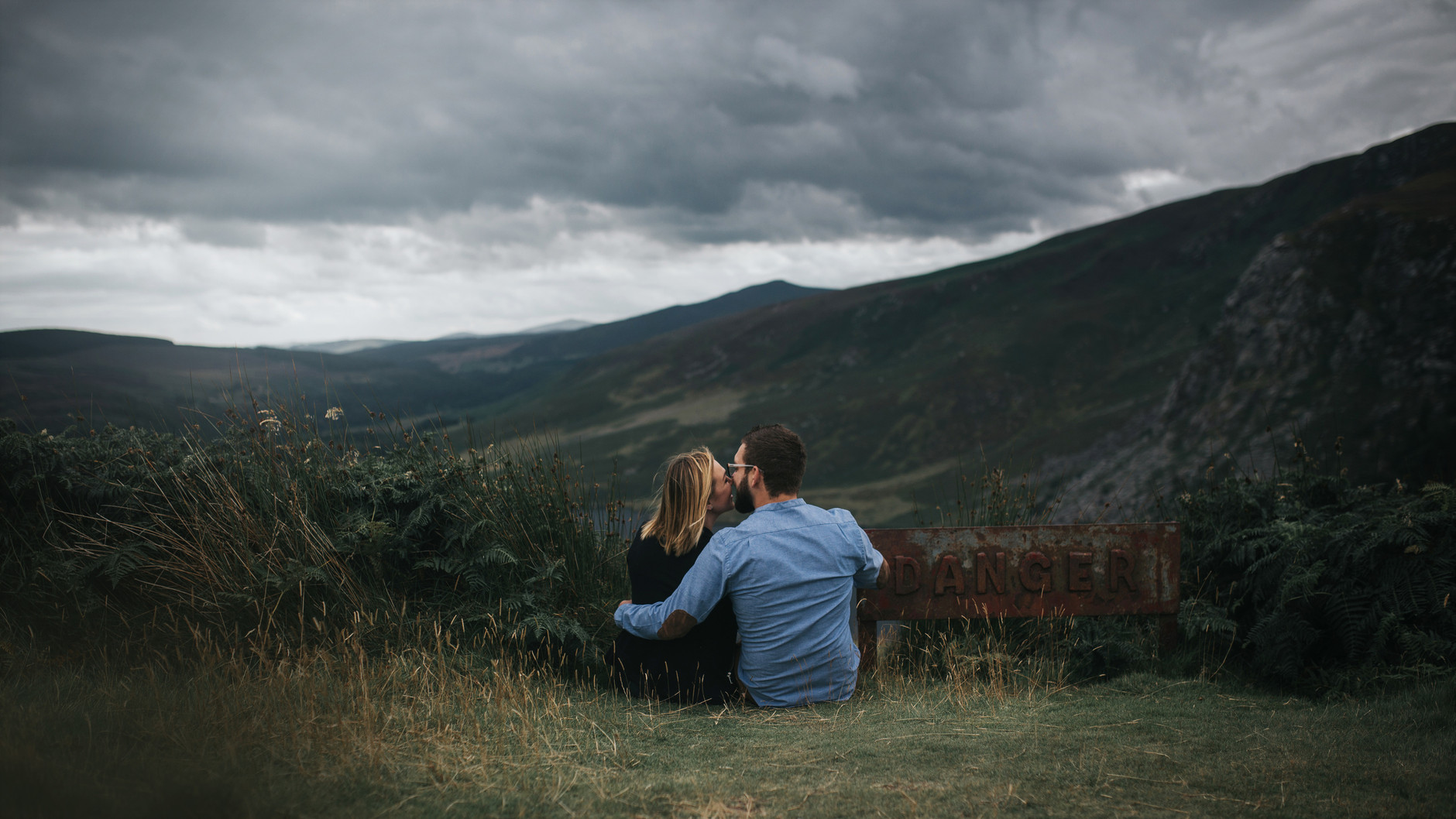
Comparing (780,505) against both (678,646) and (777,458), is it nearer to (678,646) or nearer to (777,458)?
(777,458)

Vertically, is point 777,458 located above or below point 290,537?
above

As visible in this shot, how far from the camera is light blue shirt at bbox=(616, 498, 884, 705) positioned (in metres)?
3.60

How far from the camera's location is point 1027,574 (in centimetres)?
472

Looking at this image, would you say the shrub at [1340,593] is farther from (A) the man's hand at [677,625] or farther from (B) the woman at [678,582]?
(A) the man's hand at [677,625]

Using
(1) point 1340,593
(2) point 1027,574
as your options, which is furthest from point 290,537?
(1) point 1340,593

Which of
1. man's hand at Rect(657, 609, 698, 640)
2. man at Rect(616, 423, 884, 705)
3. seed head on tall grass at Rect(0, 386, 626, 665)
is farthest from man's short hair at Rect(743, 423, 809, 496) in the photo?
seed head on tall grass at Rect(0, 386, 626, 665)

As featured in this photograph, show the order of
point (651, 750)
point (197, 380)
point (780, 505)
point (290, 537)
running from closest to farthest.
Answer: point (651, 750)
point (780, 505)
point (290, 537)
point (197, 380)

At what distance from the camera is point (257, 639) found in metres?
4.24

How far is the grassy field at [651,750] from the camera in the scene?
2.48 metres

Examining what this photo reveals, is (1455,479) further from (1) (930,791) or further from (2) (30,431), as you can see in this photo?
(2) (30,431)

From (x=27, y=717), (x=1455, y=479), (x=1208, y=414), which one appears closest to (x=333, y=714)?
(x=27, y=717)

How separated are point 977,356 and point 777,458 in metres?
65.5

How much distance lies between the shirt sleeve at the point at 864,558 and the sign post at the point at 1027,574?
0.68m

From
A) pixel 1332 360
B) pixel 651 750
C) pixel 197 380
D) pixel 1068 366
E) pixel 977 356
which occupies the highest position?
pixel 977 356
